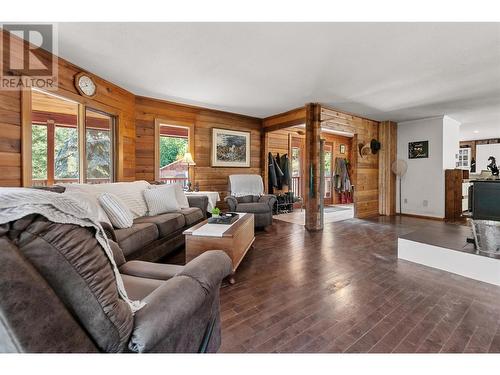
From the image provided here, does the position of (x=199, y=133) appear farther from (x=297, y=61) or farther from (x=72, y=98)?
(x=297, y=61)

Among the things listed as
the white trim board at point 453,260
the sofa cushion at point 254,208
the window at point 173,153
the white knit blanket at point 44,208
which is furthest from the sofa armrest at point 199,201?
the white knit blanket at point 44,208

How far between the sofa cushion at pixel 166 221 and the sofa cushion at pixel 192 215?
108mm

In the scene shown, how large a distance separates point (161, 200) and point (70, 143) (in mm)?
1815

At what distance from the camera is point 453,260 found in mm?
2471

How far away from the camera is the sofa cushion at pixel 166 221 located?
266cm

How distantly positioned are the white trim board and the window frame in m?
4.19

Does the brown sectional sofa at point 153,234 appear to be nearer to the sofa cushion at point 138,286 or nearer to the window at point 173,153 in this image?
the sofa cushion at point 138,286

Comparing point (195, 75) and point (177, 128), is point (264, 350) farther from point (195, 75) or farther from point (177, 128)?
point (177, 128)

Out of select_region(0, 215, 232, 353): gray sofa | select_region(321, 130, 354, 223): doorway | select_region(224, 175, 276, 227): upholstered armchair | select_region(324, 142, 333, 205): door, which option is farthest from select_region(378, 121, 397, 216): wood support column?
select_region(0, 215, 232, 353): gray sofa

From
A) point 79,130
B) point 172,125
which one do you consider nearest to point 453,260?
point 172,125

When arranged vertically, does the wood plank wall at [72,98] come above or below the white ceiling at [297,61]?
below

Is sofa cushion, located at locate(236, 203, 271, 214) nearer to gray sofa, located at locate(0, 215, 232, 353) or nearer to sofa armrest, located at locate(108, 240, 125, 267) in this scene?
sofa armrest, located at locate(108, 240, 125, 267)

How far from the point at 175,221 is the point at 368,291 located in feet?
7.06
